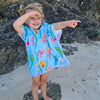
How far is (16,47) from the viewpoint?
3488 millimetres

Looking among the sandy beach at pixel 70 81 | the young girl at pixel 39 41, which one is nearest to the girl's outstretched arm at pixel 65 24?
the young girl at pixel 39 41

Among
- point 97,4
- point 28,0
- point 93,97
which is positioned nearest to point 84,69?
point 93,97

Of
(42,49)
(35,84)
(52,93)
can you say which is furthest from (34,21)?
(52,93)

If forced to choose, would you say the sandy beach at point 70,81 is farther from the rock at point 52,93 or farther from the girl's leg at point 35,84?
the girl's leg at point 35,84

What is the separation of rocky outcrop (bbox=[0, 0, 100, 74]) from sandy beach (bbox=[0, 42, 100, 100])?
32 cm

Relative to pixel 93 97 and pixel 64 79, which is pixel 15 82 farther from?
pixel 93 97

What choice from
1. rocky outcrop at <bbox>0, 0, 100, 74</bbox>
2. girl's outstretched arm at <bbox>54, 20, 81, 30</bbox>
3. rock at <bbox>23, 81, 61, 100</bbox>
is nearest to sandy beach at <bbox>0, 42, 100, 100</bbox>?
rock at <bbox>23, 81, 61, 100</bbox>

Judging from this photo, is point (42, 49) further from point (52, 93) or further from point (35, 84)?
point (52, 93)

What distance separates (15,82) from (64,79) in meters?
1.11

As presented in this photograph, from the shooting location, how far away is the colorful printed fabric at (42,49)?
5.19ft

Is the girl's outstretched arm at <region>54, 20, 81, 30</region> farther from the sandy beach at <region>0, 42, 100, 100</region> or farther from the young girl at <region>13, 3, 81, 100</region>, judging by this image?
the sandy beach at <region>0, 42, 100, 100</region>

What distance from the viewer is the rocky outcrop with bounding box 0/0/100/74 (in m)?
3.30

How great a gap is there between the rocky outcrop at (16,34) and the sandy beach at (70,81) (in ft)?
1.05

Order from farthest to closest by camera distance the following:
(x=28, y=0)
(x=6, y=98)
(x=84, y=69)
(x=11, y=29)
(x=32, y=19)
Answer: (x=28, y=0), (x=11, y=29), (x=84, y=69), (x=6, y=98), (x=32, y=19)
